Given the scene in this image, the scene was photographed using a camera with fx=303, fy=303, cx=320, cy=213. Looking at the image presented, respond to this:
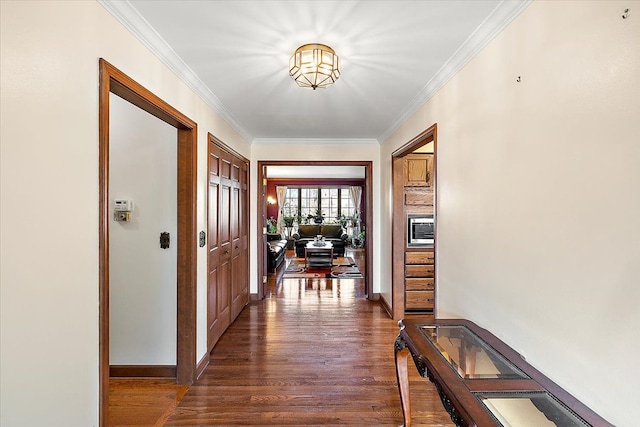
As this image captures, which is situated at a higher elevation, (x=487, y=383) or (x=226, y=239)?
(x=226, y=239)

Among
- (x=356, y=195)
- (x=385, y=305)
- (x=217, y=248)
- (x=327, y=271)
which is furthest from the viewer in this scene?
(x=356, y=195)

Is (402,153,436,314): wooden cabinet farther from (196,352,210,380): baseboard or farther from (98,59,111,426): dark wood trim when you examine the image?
(98,59,111,426): dark wood trim

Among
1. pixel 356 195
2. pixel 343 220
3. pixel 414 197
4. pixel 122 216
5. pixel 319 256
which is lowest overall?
pixel 319 256

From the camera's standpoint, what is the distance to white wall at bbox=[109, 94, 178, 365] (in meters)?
2.53

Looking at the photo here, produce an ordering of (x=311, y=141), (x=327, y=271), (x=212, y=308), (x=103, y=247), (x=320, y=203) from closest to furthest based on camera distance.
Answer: (x=103, y=247) < (x=212, y=308) < (x=311, y=141) < (x=327, y=271) < (x=320, y=203)

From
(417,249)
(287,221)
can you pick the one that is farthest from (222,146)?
(287,221)

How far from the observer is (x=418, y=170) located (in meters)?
3.97

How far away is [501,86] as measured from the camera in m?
1.65

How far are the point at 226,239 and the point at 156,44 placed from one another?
2.12 m

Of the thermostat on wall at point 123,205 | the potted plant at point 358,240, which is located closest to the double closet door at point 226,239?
the thermostat on wall at point 123,205

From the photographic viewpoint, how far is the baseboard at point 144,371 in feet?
8.50

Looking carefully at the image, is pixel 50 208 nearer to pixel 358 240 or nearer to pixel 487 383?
pixel 487 383

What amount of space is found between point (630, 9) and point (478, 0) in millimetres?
723

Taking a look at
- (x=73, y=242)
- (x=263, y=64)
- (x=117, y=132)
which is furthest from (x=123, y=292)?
(x=263, y=64)
